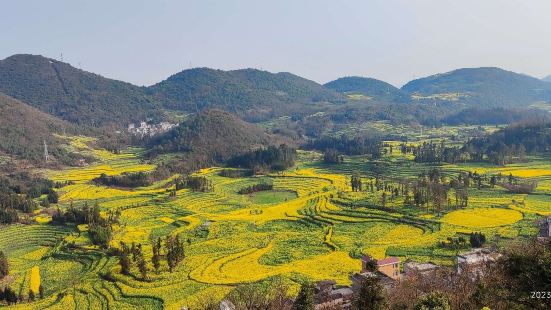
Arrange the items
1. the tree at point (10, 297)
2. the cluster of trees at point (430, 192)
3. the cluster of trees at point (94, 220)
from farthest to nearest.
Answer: the cluster of trees at point (430, 192), the cluster of trees at point (94, 220), the tree at point (10, 297)

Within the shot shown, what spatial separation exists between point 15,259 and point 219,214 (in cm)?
2820

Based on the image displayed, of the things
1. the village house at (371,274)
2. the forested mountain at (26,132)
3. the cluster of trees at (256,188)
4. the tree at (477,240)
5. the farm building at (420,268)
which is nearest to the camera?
the village house at (371,274)

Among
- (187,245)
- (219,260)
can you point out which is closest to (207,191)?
(187,245)

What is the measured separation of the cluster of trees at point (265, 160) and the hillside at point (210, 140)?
8.12 m

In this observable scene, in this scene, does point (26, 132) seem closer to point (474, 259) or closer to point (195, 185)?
point (195, 185)

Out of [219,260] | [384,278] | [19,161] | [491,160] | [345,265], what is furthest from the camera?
[19,161]

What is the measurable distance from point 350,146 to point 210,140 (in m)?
42.0

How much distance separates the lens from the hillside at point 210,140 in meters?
131

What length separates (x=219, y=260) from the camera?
5144 cm

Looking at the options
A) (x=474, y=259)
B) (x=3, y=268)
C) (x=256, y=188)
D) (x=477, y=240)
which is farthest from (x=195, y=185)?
(x=474, y=259)

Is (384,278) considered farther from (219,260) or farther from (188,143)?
(188,143)

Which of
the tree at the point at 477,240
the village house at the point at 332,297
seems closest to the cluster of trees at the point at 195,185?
the tree at the point at 477,240

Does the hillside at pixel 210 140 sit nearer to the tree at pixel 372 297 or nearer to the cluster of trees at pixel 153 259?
the cluster of trees at pixel 153 259

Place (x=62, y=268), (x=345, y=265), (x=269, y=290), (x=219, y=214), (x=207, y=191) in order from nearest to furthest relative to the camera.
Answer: (x=269, y=290) < (x=345, y=265) < (x=62, y=268) < (x=219, y=214) < (x=207, y=191)
